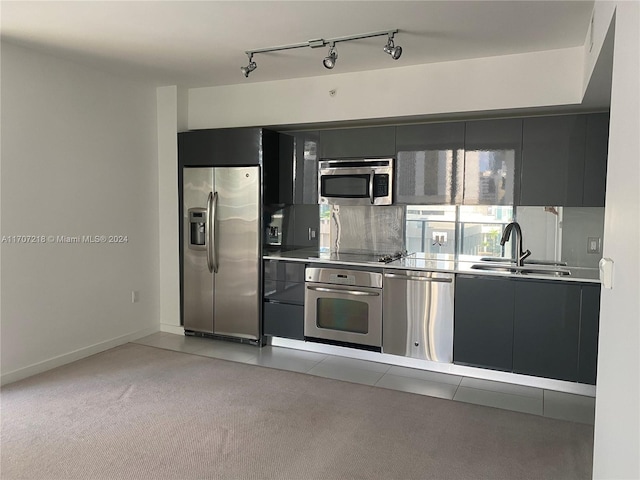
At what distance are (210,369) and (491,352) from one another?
2.24 m

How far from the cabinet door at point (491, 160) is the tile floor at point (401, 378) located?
144cm

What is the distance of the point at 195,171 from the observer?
4.76 meters

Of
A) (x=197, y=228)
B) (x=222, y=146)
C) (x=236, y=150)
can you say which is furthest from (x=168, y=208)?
(x=236, y=150)

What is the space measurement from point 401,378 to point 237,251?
1901 mm

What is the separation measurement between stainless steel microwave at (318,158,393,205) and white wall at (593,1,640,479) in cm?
250

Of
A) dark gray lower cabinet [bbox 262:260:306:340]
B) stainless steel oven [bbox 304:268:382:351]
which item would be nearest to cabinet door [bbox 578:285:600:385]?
stainless steel oven [bbox 304:268:382:351]

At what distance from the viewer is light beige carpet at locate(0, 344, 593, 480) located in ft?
8.45

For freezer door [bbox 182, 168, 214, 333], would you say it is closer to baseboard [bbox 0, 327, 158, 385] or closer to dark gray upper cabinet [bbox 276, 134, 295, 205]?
baseboard [bbox 0, 327, 158, 385]

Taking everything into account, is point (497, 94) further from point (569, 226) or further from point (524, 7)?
point (569, 226)

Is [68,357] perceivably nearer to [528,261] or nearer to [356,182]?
[356,182]

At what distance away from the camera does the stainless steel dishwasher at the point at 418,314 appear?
386 cm

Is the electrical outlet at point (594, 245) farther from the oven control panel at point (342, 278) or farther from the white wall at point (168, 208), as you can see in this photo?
the white wall at point (168, 208)

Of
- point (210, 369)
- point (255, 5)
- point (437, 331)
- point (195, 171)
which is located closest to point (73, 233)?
point (195, 171)

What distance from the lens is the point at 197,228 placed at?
15.8 ft
